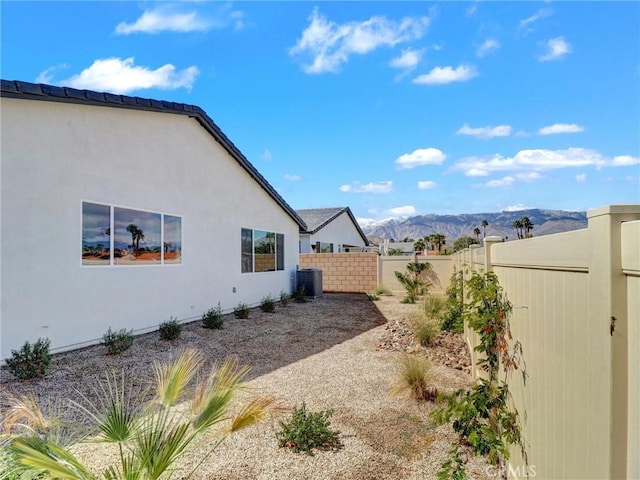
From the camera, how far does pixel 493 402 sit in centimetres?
302

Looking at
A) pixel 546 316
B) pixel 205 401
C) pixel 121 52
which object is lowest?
pixel 205 401

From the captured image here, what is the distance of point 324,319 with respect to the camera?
37.3 ft

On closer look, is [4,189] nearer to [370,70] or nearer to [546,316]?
[546,316]

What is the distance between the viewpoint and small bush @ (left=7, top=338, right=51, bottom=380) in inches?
221

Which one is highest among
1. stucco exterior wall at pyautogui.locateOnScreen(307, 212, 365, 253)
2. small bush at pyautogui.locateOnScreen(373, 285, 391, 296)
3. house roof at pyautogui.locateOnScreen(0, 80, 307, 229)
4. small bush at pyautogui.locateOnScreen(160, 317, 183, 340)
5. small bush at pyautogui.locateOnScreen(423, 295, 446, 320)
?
house roof at pyautogui.locateOnScreen(0, 80, 307, 229)

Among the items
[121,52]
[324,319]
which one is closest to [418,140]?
[324,319]

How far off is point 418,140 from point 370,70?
9.97 m

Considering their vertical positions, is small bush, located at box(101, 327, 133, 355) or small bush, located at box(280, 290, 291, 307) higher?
small bush, located at box(101, 327, 133, 355)

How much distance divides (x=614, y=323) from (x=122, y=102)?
8926 mm

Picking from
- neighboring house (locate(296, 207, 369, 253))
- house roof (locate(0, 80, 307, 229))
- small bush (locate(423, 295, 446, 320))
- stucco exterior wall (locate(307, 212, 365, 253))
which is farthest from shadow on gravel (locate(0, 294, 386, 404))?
stucco exterior wall (locate(307, 212, 365, 253))

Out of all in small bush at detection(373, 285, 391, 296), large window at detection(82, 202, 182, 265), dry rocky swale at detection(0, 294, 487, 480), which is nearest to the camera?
dry rocky swale at detection(0, 294, 487, 480)

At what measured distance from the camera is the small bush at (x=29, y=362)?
5.62 meters

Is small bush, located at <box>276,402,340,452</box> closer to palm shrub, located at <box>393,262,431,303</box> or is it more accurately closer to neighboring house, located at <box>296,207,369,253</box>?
palm shrub, located at <box>393,262,431,303</box>

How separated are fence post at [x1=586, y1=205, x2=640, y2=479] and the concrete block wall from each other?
17.5 m
